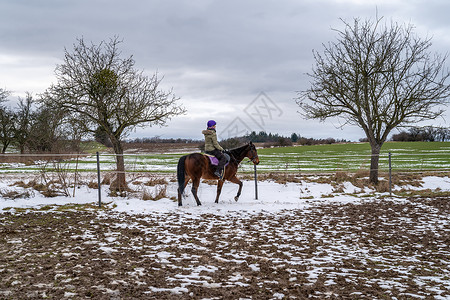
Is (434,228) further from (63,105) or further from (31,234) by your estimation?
(63,105)

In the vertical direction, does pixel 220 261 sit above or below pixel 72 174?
below

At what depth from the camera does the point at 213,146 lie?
9797 millimetres

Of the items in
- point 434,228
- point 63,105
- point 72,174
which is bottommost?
point 434,228

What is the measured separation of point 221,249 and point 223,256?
1.29 ft

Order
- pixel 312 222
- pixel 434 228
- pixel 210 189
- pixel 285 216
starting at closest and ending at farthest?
pixel 434 228
pixel 312 222
pixel 285 216
pixel 210 189

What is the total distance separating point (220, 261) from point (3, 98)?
121 feet

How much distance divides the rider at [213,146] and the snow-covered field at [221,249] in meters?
1.16

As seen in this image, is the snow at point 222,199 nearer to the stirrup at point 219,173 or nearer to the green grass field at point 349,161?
the stirrup at point 219,173

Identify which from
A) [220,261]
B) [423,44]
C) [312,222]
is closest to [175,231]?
[220,261]

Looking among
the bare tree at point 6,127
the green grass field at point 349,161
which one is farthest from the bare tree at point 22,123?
the green grass field at point 349,161

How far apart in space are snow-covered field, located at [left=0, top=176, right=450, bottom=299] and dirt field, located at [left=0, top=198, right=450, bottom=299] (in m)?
0.02

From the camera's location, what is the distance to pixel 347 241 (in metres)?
6.22

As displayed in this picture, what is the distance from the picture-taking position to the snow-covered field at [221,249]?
3.83 m

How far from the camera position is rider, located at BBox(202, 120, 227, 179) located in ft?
31.7
